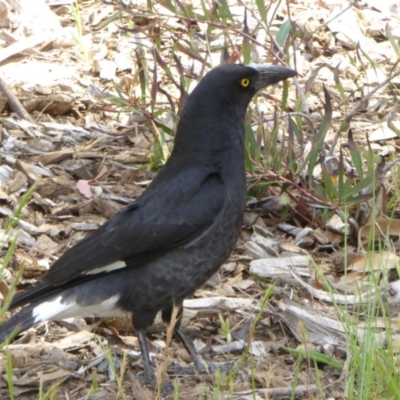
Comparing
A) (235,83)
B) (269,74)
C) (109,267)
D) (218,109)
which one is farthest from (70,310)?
(269,74)

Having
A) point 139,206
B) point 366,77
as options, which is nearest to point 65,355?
point 139,206

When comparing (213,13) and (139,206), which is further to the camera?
(213,13)

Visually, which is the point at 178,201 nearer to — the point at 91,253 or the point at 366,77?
the point at 91,253

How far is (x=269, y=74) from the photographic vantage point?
12.7ft

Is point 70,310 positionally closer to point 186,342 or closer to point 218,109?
point 186,342

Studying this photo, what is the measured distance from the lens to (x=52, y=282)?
3.53 m

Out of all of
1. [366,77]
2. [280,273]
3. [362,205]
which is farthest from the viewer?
[366,77]

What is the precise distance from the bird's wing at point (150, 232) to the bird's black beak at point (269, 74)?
465 mm

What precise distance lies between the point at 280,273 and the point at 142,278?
0.69 metres

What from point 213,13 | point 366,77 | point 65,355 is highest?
point 213,13

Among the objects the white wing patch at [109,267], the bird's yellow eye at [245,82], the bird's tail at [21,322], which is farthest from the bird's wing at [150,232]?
the bird's yellow eye at [245,82]

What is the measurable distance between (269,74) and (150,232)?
83 centimetres

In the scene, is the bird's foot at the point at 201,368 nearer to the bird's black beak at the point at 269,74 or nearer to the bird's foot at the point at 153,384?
the bird's foot at the point at 153,384

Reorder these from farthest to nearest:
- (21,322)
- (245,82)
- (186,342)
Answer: (245,82) < (186,342) < (21,322)
